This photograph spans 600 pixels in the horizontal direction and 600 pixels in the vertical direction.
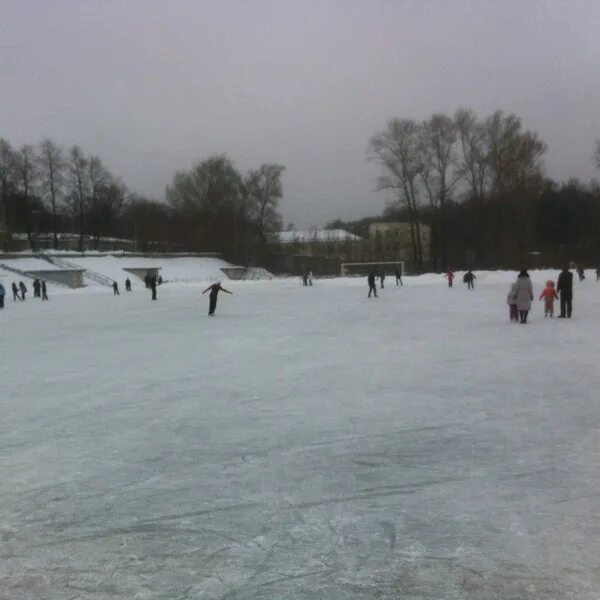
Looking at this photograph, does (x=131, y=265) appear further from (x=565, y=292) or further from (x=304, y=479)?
→ (x=304, y=479)

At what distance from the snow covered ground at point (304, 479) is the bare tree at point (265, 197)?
204 ft

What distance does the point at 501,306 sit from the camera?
60.3ft

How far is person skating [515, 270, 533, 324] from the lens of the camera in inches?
512

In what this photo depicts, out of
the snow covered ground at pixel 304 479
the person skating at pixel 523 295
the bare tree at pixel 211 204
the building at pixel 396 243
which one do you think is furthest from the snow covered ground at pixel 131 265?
the snow covered ground at pixel 304 479

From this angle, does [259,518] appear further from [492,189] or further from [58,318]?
[492,189]

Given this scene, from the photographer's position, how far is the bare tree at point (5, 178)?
55500mm

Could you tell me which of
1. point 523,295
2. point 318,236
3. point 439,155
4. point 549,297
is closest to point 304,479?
point 523,295

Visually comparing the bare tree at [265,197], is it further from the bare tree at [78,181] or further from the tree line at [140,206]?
the bare tree at [78,181]

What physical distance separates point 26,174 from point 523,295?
53.2 metres

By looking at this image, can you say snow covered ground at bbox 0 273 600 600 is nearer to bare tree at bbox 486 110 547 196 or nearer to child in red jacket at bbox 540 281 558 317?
child in red jacket at bbox 540 281 558 317

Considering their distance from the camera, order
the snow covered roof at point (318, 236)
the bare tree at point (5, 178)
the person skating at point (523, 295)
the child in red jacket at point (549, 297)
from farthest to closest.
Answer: the snow covered roof at point (318, 236), the bare tree at point (5, 178), the child in red jacket at point (549, 297), the person skating at point (523, 295)

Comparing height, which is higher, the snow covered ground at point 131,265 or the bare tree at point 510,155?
the bare tree at point 510,155

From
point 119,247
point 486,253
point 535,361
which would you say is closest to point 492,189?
point 486,253

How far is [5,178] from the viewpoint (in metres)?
55.8
